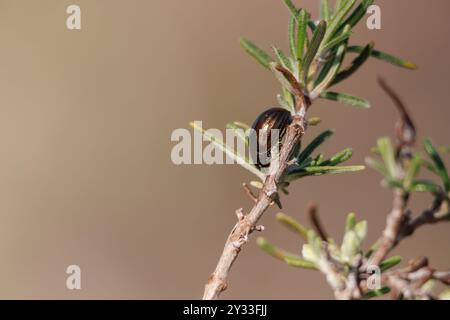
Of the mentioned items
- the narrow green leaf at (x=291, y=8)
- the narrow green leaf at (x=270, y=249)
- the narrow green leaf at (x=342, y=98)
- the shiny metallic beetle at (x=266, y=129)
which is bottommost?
the narrow green leaf at (x=270, y=249)

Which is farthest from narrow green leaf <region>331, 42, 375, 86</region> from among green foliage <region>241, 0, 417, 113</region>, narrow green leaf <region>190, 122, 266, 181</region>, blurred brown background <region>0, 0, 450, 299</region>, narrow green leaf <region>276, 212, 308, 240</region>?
blurred brown background <region>0, 0, 450, 299</region>

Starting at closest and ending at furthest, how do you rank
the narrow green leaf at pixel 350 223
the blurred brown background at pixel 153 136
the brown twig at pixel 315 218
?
the brown twig at pixel 315 218 < the narrow green leaf at pixel 350 223 < the blurred brown background at pixel 153 136

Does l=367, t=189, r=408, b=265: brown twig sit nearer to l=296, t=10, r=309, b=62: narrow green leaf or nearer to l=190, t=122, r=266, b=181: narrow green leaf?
l=190, t=122, r=266, b=181: narrow green leaf

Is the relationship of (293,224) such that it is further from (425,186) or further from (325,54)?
(325,54)

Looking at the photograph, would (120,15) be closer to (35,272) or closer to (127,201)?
(127,201)

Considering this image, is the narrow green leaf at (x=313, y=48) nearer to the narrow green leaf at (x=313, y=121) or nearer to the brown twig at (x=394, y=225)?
the narrow green leaf at (x=313, y=121)

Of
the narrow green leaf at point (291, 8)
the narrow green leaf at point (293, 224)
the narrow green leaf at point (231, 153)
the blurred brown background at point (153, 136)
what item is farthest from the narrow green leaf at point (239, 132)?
the blurred brown background at point (153, 136)

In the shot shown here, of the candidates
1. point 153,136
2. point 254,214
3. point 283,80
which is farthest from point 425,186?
point 153,136
